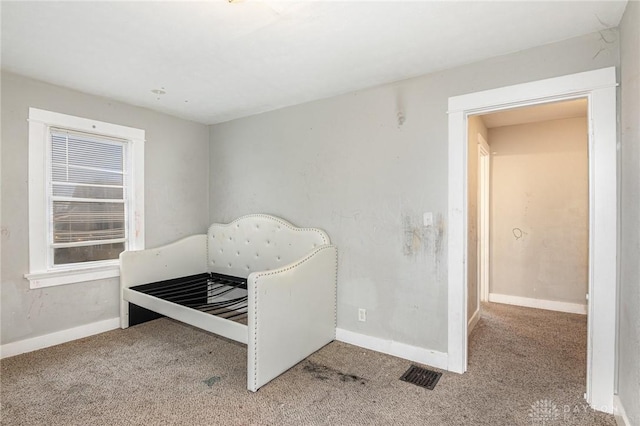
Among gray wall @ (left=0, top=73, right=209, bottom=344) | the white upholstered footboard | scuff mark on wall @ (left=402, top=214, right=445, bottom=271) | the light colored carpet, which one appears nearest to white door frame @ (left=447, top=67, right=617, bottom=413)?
the light colored carpet

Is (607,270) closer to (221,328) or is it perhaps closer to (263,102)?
(221,328)

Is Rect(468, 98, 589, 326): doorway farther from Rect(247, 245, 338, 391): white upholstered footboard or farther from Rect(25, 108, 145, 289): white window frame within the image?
Rect(25, 108, 145, 289): white window frame

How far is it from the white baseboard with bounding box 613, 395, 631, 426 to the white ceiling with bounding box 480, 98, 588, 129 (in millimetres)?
2553

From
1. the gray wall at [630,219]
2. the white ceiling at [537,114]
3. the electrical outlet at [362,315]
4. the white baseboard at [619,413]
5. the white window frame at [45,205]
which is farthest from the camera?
the white ceiling at [537,114]

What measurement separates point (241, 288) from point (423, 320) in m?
1.86

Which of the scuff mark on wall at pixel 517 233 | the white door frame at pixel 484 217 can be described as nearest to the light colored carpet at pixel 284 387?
the white door frame at pixel 484 217

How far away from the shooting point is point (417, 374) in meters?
2.30

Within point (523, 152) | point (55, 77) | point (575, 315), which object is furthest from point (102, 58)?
point (575, 315)

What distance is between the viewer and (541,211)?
12.7 ft

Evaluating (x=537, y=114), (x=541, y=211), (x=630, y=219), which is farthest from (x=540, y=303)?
(x=630, y=219)

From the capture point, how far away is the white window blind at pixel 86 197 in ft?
9.22

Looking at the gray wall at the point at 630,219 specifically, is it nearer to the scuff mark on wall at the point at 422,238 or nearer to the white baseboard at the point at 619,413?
the white baseboard at the point at 619,413

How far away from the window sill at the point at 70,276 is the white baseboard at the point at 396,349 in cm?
233

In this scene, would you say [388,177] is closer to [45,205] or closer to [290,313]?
[290,313]
